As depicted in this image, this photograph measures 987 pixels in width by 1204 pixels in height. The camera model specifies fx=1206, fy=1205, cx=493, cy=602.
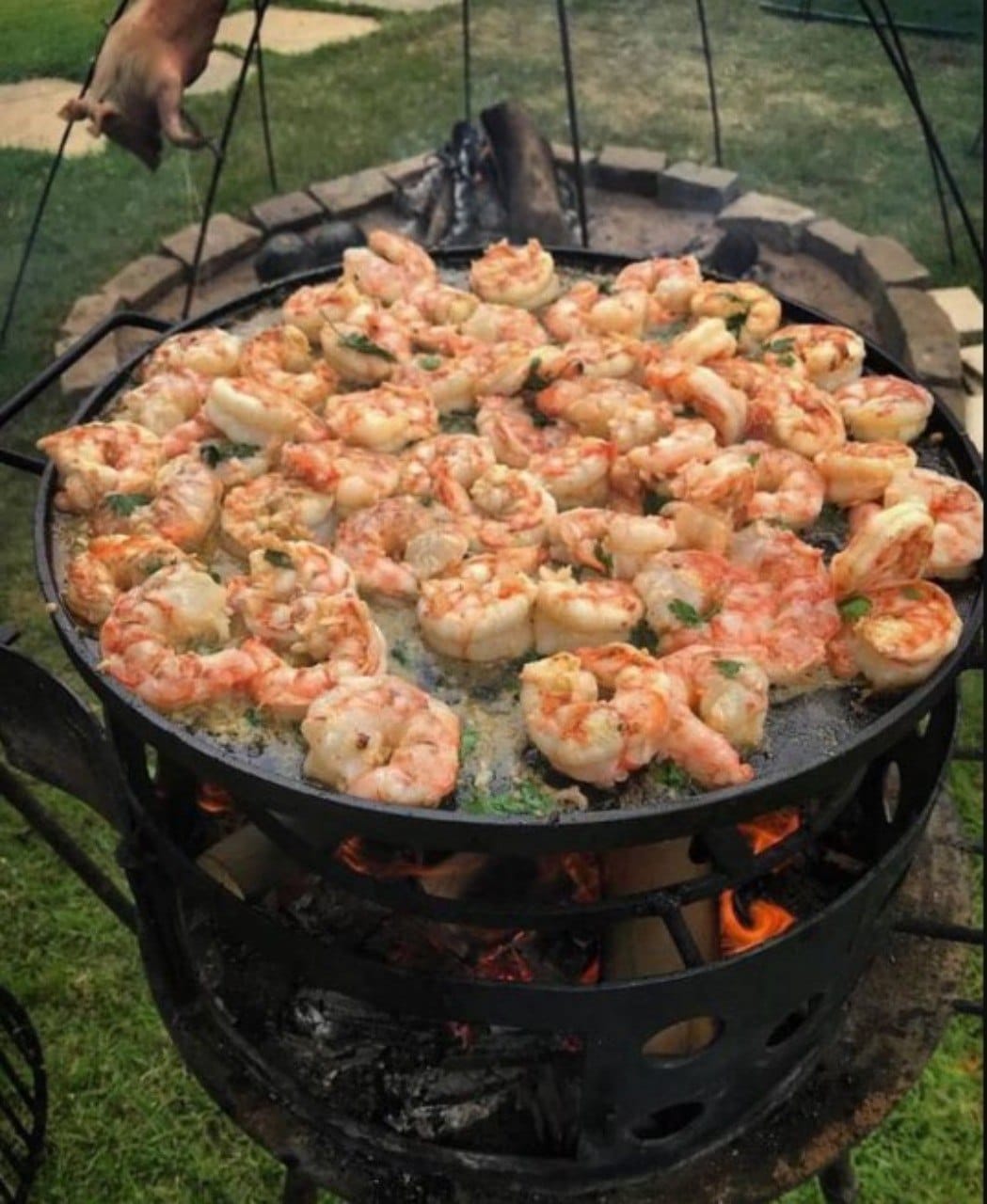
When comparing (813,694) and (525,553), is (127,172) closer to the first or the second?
(525,553)

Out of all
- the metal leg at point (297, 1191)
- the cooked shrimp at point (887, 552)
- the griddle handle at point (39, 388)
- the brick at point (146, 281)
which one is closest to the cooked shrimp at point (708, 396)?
the cooked shrimp at point (887, 552)

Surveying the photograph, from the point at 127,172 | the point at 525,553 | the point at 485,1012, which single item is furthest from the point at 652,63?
the point at 485,1012

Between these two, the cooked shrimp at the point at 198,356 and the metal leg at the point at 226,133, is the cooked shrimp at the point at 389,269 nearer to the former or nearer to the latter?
the cooked shrimp at the point at 198,356

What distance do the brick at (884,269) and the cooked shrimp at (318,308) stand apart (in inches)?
152

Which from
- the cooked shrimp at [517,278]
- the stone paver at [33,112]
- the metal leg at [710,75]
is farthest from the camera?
the metal leg at [710,75]

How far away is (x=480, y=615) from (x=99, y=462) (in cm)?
102

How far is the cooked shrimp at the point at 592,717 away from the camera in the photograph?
203 centimetres

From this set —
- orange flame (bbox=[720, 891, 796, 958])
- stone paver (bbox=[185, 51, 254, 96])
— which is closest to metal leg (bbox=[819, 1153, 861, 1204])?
orange flame (bbox=[720, 891, 796, 958])

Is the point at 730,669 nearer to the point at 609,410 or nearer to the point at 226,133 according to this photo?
the point at 609,410

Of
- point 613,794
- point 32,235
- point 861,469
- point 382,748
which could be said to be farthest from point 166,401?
point 32,235

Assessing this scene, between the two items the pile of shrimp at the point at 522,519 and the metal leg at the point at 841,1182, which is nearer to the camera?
the pile of shrimp at the point at 522,519

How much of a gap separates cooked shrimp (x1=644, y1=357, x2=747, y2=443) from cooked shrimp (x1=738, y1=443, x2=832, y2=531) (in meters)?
0.09

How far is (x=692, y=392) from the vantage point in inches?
113

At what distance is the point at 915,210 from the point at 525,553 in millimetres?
6504
